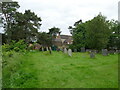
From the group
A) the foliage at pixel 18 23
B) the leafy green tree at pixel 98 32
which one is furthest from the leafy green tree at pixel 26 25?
the leafy green tree at pixel 98 32

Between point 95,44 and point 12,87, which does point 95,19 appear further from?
point 12,87

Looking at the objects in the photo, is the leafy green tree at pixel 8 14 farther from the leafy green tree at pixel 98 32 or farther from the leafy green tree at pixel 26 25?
the leafy green tree at pixel 98 32

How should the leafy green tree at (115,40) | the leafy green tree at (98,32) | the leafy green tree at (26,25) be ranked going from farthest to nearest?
the leafy green tree at (26,25) → the leafy green tree at (115,40) → the leafy green tree at (98,32)

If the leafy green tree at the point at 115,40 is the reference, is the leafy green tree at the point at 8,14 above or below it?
above

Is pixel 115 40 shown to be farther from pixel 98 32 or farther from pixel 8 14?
pixel 8 14

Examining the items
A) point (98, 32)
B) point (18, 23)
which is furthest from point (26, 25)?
point (98, 32)

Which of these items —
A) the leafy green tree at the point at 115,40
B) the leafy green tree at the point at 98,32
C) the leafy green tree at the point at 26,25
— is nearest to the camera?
the leafy green tree at the point at 98,32

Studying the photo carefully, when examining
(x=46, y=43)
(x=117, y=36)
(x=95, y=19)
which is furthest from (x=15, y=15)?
(x=117, y=36)

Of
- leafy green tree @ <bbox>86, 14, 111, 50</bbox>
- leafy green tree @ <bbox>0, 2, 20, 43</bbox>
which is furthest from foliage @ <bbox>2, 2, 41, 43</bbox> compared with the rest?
leafy green tree @ <bbox>86, 14, 111, 50</bbox>

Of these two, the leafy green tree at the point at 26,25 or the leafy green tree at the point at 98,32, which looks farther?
the leafy green tree at the point at 26,25

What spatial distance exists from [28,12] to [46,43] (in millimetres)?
10049

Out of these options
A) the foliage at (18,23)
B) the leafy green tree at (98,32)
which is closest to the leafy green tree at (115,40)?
the leafy green tree at (98,32)

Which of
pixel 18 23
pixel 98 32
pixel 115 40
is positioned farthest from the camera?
pixel 18 23

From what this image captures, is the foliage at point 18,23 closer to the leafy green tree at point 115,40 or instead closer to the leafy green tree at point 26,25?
the leafy green tree at point 26,25
